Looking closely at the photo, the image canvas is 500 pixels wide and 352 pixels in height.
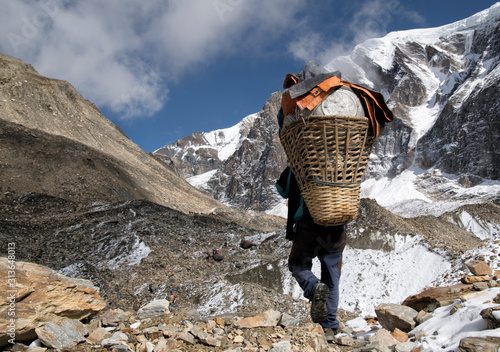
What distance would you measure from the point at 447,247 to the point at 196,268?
21.4 ft

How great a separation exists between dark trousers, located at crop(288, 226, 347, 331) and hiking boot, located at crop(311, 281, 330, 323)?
0.17 metres

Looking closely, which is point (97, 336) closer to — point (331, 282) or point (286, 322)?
point (286, 322)

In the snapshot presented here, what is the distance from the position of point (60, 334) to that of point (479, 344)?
326 centimetres

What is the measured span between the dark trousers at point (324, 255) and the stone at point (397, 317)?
2.35ft

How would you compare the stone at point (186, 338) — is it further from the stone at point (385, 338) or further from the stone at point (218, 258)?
the stone at point (218, 258)

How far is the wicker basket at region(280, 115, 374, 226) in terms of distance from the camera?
2650 millimetres

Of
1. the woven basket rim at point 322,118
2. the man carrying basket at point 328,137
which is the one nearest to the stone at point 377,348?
the man carrying basket at point 328,137

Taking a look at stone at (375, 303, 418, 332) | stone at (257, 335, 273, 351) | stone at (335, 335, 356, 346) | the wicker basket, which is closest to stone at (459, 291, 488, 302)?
stone at (375, 303, 418, 332)

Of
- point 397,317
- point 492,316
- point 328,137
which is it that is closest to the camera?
point 492,316

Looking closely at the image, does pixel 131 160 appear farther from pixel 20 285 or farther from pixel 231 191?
pixel 231 191

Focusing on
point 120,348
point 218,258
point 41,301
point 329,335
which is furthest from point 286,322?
point 218,258

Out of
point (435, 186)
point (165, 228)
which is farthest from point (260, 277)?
point (435, 186)

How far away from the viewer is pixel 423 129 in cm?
10681

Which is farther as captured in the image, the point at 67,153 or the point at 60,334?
the point at 67,153
